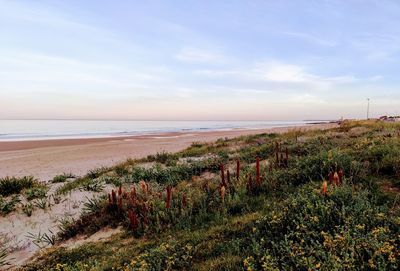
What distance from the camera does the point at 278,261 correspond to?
3.59 metres

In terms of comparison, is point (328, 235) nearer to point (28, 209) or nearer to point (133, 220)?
point (133, 220)

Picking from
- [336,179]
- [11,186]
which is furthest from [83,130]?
[336,179]

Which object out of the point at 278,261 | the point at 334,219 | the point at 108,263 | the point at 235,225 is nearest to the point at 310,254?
the point at 278,261

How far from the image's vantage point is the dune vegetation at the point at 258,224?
3.52 metres

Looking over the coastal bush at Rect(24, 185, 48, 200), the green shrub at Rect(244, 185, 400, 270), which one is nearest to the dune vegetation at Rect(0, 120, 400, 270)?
the green shrub at Rect(244, 185, 400, 270)

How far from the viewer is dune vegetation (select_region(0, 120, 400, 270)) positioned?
11.6ft

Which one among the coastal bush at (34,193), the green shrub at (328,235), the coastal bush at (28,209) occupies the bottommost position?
the coastal bush at (28,209)

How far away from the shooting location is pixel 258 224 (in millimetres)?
4633

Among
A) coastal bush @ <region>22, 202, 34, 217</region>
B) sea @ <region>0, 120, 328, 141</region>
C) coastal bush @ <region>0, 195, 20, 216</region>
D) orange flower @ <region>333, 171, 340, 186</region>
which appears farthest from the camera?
sea @ <region>0, 120, 328, 141</region>

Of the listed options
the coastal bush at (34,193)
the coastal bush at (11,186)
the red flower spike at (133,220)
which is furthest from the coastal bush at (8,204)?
the red flower spike at (133,220)

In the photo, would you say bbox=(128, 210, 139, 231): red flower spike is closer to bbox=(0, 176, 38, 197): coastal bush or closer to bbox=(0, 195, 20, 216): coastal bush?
bbox=(0, 195, 20, 216): coastal bush

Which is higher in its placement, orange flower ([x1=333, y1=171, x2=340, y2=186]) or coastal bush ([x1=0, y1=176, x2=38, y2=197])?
orange flower ([x1=333, y1=171, x2=340, y2=186])

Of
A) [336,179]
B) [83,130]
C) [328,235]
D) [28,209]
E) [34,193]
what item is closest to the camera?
[328,235]

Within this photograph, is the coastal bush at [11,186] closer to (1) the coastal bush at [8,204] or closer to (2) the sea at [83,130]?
(1) the coastal bush at [8,204]
